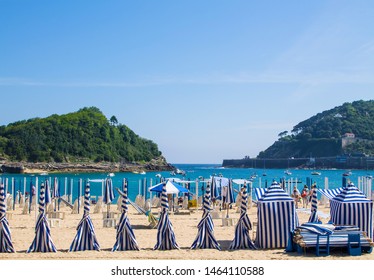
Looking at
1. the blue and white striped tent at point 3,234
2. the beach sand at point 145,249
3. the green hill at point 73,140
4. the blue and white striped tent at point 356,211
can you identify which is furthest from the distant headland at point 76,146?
the blue and white striped tent at point 356,211

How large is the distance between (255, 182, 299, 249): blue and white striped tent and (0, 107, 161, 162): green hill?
395 ft

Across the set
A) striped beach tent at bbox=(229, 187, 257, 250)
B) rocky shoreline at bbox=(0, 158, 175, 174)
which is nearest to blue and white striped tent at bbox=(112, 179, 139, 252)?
striped beach tent at bbox=(229, 187, 257, 250)

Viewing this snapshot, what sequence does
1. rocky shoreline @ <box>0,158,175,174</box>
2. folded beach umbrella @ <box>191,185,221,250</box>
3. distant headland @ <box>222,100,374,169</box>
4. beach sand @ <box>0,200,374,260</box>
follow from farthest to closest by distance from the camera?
distant headland @ <box>222,100,374,169</box>, rocky shoreline @ <box>0,158,175,174</box>, folded beach umbrella @ <box>191,185,221,250</box>, beach sand @ <box>0,200,374,260</box>

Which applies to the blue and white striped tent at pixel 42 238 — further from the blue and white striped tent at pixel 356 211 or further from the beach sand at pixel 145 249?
the blue and white striped tent at pixel 356 211

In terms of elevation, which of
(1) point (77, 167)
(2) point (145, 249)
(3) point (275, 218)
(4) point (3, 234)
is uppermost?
(1) point (77, 167)

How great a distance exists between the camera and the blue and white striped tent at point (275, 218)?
1381 cm

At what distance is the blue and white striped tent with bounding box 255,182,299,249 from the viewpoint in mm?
13812

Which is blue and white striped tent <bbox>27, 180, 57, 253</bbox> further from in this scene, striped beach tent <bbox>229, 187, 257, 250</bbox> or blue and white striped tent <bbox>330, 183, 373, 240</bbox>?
blue and white striped tent <bbox>330, 183, 373, 240</bbox>

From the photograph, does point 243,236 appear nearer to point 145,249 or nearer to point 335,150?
point 145,249

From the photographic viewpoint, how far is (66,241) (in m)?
16.0

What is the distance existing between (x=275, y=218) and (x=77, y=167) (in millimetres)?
117571

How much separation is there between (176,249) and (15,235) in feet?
21.2

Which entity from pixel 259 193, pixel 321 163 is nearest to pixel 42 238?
pixel 259 193

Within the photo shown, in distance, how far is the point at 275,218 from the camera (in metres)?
13.9
